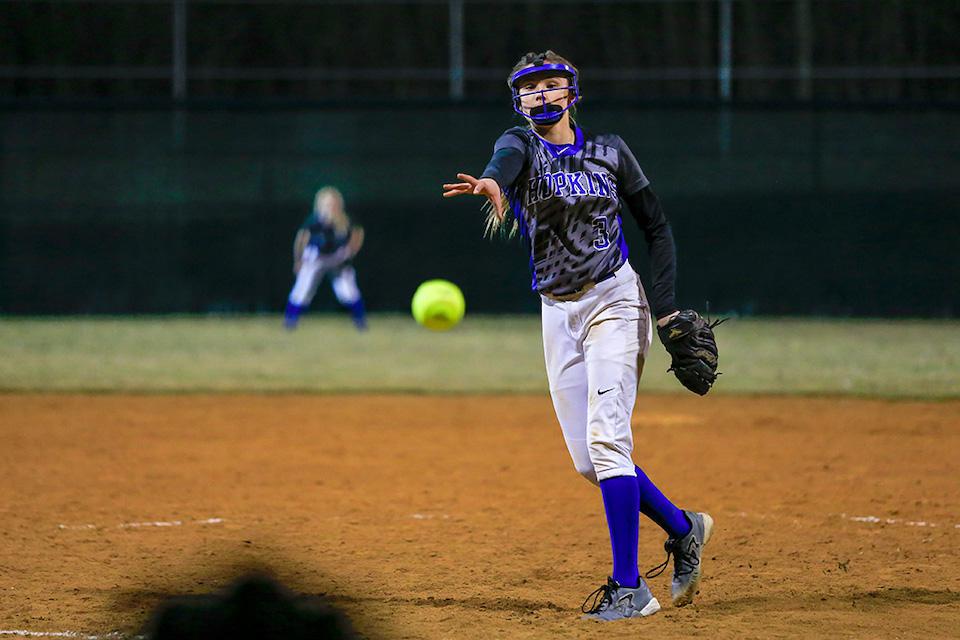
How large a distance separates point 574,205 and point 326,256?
1156cm

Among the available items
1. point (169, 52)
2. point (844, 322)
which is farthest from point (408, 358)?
point (169, 52)

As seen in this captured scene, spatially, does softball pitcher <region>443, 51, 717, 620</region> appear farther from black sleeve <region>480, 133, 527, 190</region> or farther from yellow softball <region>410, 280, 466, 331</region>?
yellow softball <region>410, 280, 466, 331</region>

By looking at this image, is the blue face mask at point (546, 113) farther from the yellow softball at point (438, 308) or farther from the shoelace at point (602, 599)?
the yellow softball at point (438, 308)

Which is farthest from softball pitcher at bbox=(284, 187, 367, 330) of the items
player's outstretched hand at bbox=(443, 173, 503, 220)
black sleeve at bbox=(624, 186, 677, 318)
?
player's outstretched hand at bbox=(443, 173, 503, 220)

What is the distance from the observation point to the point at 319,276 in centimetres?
1588

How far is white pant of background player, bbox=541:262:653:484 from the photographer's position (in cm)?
432

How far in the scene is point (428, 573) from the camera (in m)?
4.95

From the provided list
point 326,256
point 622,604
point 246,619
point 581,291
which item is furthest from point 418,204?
point 246,619

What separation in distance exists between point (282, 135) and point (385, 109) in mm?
1478

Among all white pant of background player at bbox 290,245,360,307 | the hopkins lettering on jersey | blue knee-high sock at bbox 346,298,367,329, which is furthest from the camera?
blue knee-high sock at bbox 346,298,367,329

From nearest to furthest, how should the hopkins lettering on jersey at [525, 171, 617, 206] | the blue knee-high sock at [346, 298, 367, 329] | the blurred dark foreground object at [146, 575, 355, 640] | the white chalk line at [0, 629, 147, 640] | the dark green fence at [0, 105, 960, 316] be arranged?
the blurred dark foreground object at [146, 575, 355, 640], the white chalk line at [0, 629, 147, 640], the hopkins lettering on jersey at [525, 171, 617, 206], the dark green fence at [0, 105, 960, 316], the blue knee-high sock at [346, 298, 367, 329]

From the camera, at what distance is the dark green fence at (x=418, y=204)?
15211mm

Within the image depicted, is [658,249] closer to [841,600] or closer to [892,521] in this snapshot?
[841,600]

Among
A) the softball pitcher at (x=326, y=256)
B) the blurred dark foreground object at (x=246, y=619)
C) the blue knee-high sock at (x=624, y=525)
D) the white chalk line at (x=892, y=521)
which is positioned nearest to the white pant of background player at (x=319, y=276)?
the softball pitcher at (x=326, y=256)
